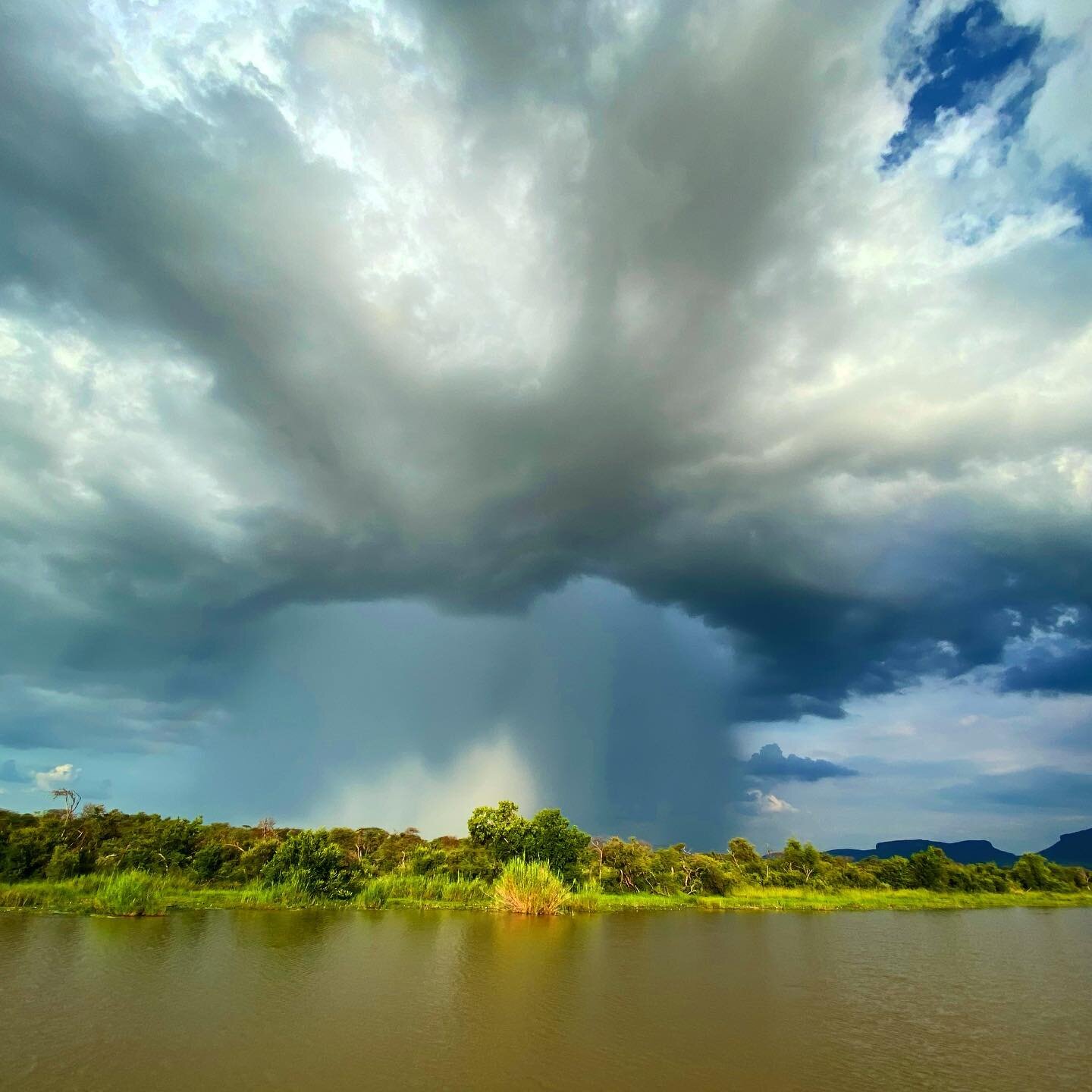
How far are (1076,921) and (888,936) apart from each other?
36.2m

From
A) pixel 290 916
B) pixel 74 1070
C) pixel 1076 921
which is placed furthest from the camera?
pixel 1076 921

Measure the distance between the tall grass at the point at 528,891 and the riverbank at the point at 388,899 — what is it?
119 inches

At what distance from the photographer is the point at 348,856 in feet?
180

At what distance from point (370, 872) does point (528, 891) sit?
52.9 feet

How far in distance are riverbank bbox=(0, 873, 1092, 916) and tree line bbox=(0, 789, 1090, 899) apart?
1.32m

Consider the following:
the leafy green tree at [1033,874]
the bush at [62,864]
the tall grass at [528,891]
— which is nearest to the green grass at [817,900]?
the leafy green tree at [1033,874]

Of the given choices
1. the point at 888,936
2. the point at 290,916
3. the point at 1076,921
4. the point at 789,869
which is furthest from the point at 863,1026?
the point at 789,869

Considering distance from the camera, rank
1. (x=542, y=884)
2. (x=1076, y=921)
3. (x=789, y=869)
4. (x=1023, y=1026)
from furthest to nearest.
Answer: (x=789, y=869) < (x=1076, y=921) < (x=542, y=884) < (x=1023, y=1026)

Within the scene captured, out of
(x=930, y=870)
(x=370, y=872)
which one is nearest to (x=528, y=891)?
(x=370, y=872)

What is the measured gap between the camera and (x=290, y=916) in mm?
42406


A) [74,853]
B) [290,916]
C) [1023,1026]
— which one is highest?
[74,853]

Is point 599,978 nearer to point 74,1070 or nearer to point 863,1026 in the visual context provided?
point 863,1026

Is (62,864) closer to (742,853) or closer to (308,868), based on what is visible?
(308,868)

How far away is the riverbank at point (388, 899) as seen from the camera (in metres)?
39.8
